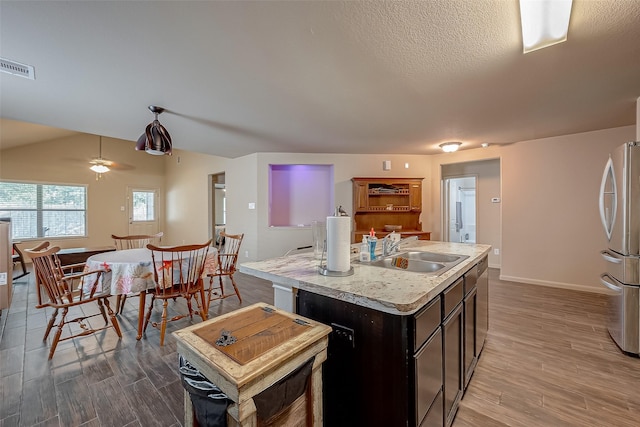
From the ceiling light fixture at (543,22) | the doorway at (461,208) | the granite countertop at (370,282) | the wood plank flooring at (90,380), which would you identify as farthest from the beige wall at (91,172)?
the ceiling light fixture at (543,22)

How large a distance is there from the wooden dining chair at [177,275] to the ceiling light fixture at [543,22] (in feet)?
9.54

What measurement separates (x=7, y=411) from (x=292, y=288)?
1891 millimetres

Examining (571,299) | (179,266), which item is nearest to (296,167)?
(179,266)

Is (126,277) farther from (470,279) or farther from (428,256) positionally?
(470,279)

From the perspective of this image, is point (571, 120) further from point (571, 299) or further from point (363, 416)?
point (363, 416)

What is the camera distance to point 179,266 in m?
2.55

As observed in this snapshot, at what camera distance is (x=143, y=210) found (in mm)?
7863

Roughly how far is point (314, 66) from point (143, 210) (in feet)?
26.1

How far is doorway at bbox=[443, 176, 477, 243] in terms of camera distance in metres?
5.54

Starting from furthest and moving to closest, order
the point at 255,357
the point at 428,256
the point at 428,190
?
the point at 428,190 → the point at 428,256 → the point at 255,357

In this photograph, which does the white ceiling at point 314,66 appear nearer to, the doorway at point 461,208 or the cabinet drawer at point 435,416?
the cabinet drawer at point 435,416

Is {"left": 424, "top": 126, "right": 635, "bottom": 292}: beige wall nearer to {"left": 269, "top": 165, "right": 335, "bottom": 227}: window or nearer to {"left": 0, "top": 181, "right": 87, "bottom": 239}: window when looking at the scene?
{"left": 269, "top": 165, "right": 335, "bottom": 227}: window

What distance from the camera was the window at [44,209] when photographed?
19.2 ft

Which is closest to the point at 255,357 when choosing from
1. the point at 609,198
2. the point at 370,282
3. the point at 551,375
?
the point at 370,282
